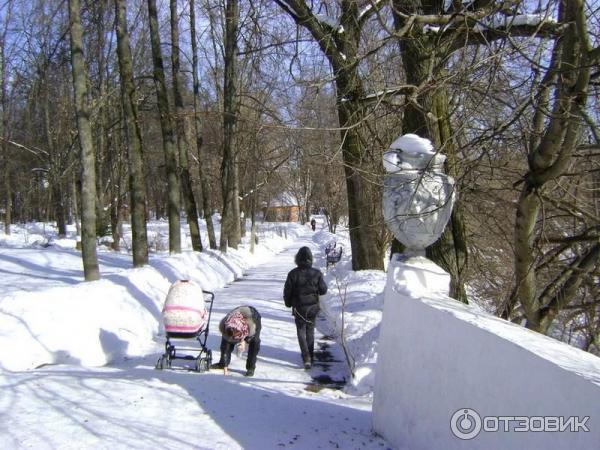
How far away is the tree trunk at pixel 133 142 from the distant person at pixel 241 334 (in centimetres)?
734

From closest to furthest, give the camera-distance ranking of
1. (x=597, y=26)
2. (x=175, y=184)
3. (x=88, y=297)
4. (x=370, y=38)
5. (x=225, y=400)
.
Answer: (x=225, y=400), (x=597, y=26), (x=88, y=297), (x=370, y=38), (x=175, y=184)

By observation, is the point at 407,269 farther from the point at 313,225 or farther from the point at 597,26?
the point at 313,225

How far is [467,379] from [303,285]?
4567 millimetres

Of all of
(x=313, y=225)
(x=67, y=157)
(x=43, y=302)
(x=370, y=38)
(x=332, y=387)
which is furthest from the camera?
(x=313, y=225)

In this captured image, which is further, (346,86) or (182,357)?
(346,86)

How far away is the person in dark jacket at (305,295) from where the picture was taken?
24.4 ft

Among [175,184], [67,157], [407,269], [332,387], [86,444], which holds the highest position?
[67,157]

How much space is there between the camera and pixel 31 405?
14.4 ft

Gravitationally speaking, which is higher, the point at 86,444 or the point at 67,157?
the point at 67,157

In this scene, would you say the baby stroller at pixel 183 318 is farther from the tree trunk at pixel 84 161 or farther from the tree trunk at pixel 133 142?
the tree trunk at pixel 133 142

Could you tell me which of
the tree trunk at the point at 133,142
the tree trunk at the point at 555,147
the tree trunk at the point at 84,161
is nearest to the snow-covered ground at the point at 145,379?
the tree trunk at the point at 84,161

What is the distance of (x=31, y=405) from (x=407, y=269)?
10.9ft

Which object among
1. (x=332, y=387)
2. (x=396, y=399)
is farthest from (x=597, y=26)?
(x=332, y=387)

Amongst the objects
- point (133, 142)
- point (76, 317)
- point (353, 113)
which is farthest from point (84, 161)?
point (353, 113)
